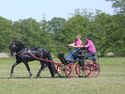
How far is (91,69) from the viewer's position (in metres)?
22.4

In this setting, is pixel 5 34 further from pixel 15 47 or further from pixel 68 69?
pixel 15 47

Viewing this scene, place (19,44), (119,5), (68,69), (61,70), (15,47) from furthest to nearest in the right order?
(119,5) → (61,70) → (68,69) → (19,44) → (15,47)

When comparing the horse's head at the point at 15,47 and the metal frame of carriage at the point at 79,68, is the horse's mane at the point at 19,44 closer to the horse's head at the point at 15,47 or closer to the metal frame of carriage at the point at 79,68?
the horse's head at the point at 15,47

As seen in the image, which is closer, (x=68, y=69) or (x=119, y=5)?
(x=68, y=69)

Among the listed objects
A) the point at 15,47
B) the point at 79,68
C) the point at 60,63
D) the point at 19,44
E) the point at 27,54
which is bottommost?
the point at 79,68

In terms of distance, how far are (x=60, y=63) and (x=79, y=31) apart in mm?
72316

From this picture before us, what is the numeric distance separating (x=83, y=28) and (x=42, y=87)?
8069cm

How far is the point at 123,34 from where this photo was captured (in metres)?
76.6

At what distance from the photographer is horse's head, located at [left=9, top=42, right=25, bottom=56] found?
2180cm

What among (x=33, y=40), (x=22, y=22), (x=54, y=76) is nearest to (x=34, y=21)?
(x=22, y=22)

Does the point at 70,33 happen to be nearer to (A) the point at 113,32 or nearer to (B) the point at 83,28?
(B) the point at 83,28

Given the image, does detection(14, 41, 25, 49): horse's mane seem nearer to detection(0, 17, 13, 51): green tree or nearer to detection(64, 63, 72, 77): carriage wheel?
detection(64, 63, 72, 77): carriage wheel

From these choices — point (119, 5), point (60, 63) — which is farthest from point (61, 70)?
point (119, 5)

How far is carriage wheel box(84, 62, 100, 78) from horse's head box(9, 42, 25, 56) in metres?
3.02
